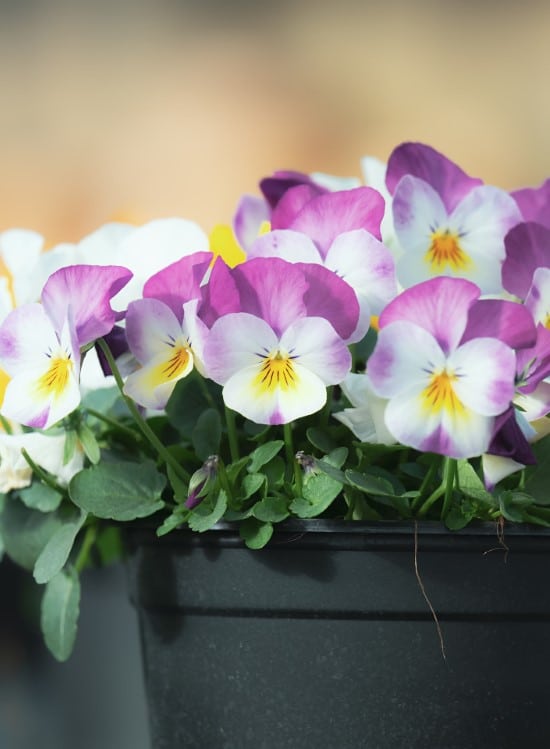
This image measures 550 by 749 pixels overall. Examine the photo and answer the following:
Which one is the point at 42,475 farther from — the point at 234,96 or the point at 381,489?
the point at 234,96

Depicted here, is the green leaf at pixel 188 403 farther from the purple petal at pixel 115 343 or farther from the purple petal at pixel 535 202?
the purple petal at pixel 535 202

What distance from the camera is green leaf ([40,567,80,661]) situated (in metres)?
0.61

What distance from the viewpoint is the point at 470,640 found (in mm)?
538

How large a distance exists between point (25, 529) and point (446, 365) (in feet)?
1.03

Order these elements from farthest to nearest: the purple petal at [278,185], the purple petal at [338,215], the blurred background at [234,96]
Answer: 1. the blurred background at [234,96]
2. the purple petal at [278,185]
3. the purple petal at [338,215]

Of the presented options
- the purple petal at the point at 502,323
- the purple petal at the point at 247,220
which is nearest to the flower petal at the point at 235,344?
the purple petal at the point at 502,323

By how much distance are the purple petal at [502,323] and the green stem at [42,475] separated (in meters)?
0.26

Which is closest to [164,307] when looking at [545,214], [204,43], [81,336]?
[81,336]

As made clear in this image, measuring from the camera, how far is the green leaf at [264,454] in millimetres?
544

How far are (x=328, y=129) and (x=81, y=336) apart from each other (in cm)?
245

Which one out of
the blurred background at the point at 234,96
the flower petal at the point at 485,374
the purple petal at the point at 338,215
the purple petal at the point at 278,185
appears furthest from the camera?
the blurred background at the point at 234,96

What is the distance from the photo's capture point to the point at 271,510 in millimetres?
533

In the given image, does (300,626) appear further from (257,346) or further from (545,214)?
(545,214)

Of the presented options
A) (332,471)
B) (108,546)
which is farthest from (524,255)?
(108,546)
